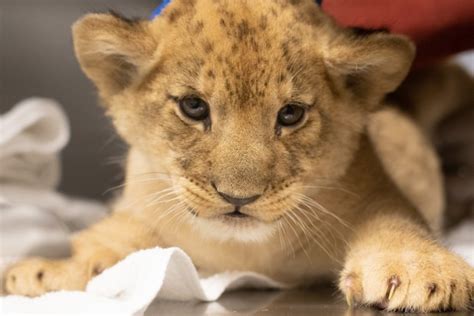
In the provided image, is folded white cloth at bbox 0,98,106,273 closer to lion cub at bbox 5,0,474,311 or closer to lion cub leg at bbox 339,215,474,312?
lion cub at bbox 5,0,474,311

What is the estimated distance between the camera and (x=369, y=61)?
1.54 meters

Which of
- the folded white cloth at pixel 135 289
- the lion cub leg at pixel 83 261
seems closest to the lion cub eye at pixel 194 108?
the folded white cloth at pixel 135 289

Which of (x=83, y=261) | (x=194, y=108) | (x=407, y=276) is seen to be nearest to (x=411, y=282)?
(x=407, y=276)

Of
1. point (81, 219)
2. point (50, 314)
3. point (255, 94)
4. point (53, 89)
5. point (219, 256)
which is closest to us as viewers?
point (50, 314)

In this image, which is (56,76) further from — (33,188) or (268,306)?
(268,306)

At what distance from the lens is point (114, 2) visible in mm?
2684

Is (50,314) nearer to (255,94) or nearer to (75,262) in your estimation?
(75,262)

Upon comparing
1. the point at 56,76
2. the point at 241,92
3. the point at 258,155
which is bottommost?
the point at 258,155

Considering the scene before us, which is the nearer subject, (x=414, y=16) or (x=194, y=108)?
(x=194, y=108)

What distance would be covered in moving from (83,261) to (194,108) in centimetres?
42

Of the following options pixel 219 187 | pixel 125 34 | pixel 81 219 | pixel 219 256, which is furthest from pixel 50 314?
pixel 81 219

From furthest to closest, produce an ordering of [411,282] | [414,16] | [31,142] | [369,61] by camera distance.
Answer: [31,142] < [414,16] < [369,61] < [411,282]

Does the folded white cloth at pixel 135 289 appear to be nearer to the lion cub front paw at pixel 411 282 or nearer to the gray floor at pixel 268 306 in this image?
the gray floor at pixel 268 306

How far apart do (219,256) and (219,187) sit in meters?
0.32
